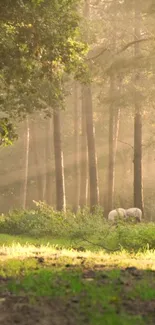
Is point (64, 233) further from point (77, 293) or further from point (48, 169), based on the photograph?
point (48, 169)

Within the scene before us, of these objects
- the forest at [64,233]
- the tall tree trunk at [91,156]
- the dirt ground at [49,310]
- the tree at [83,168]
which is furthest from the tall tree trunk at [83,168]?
the dirt ground at [49,310]

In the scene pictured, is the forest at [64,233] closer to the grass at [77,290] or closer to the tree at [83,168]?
the grass at [77,290]

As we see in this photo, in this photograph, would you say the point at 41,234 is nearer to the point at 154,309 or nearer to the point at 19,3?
the point at 19,3

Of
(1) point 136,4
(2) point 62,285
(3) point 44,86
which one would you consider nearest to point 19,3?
(2) point 62,285

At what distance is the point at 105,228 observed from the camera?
22.5 metres

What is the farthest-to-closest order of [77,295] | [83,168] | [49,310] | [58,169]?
[83,168]
[58,169]
[77,295]
[49,310]

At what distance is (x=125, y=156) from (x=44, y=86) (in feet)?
136

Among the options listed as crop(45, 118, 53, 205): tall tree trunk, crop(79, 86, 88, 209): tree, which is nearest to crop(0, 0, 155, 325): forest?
crop(79, 86, 88, 209): tree

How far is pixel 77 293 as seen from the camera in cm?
798

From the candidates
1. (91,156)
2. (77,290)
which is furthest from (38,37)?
(91,156)

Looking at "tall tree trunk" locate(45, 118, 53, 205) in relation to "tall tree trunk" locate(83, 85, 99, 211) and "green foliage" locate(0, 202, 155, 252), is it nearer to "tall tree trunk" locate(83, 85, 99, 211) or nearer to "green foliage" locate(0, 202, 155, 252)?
"tall tree trunk" locate(83, 85, 99, 211)

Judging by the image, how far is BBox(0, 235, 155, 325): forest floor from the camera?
22.8 ft

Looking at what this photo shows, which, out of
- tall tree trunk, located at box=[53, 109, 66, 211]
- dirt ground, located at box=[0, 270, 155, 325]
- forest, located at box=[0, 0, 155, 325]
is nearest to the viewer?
dirt ground, located at box=[0, 270, 155, 325]

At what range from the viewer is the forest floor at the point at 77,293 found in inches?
273
